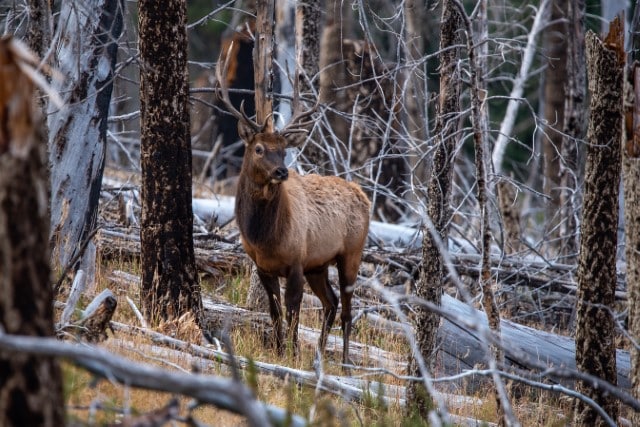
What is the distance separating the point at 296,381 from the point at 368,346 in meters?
2.70

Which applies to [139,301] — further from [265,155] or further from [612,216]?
[612,216]

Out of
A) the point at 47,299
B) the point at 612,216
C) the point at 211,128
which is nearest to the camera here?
the point at 47,299

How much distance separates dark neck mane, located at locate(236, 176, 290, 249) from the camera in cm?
905

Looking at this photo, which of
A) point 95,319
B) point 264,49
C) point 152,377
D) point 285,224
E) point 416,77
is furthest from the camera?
point 416,77

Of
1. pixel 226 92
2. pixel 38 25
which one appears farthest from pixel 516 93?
pixel 38 25

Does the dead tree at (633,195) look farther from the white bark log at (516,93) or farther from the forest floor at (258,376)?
the white bark log at (516,93)

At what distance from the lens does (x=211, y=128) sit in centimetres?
2372

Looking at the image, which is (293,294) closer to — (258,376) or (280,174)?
(280,174)

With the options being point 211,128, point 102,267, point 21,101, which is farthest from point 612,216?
point 211,128

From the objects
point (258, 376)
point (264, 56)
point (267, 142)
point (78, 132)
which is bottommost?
point (258, 376)

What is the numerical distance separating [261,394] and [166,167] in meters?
2.56

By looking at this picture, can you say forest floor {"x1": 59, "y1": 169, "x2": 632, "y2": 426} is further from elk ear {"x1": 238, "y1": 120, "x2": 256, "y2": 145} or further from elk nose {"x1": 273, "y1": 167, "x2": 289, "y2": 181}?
elk ear {"x1": 238, "y1": 120, "x2": 256, "y2": 145}

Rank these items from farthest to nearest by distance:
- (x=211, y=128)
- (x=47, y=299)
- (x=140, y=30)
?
(x=211, y=128), (x=140, y=30), (x=47, y=299)

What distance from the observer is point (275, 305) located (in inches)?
354
